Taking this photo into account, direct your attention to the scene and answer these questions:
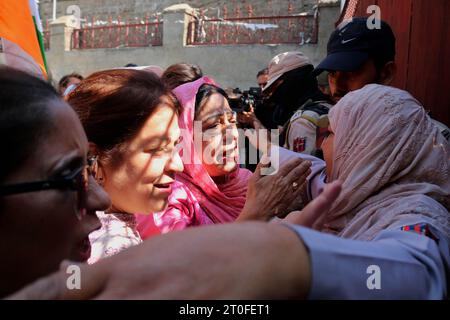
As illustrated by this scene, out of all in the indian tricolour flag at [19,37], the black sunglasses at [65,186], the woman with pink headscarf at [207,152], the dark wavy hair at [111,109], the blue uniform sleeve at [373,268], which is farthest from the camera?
the woman with pink headscarf at [207,152]

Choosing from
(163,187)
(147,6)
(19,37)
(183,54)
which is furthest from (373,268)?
(147,6)

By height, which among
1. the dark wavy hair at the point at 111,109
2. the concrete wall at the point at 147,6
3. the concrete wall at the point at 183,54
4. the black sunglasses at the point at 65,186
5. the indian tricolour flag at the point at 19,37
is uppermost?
the concrete wall at the point at 147,6

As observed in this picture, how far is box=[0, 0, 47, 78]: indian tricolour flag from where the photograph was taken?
6.89ft

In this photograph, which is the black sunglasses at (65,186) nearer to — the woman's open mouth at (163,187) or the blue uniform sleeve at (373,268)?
the blue uniform sleeve at (373,268)

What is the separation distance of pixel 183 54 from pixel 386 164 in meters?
9.94

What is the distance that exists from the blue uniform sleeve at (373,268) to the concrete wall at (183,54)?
346 inches

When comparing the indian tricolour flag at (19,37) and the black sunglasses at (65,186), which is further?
the indian tricolour flag at (19,37)

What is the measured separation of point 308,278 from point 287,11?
13.5m

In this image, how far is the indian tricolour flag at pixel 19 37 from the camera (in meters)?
2.10

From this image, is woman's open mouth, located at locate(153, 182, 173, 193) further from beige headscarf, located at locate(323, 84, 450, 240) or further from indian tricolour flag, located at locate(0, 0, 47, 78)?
indian tricolour flag, located at locate(0, 0, 47, 78)

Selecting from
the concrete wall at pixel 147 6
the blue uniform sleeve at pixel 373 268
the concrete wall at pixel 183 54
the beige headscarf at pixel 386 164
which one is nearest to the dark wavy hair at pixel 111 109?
the beige headscarf at pixel 386 164
